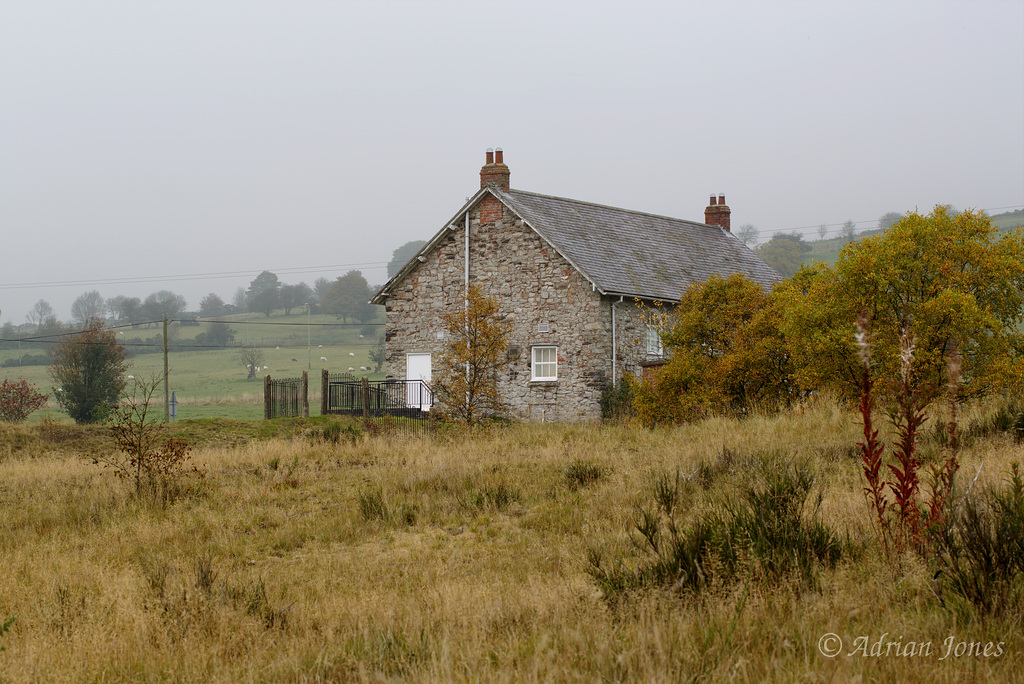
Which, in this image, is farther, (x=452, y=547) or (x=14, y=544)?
(x=14, y=544)

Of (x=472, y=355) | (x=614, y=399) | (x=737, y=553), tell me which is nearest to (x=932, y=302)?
(x=737, y=553)

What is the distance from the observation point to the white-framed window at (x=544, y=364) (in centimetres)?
2625

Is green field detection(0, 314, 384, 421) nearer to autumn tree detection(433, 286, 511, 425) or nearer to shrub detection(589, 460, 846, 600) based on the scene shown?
autumn tree detection(433, 286, 511, 425)

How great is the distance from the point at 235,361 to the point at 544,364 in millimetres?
66216

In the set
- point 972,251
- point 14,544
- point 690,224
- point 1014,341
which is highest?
point 690,224

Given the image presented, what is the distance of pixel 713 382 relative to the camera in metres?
17.0

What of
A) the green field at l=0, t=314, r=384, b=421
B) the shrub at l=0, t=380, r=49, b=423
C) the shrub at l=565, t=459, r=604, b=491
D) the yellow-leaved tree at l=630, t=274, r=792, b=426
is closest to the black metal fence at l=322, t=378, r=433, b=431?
the yellow-leaved tree at l=630, t=274, r=792, b=426

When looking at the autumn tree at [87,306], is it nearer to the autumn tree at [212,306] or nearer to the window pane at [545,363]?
the autumn tree at [212,306]

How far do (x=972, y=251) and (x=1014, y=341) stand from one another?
1638 millimetres

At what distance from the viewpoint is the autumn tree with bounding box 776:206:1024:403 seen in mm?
13040

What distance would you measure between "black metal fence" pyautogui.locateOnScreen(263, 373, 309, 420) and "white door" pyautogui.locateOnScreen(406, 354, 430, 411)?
3.47m

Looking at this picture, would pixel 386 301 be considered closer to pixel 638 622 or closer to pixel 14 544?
pixel 14 544

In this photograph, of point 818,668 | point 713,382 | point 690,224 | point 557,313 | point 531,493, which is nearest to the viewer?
point 818,668

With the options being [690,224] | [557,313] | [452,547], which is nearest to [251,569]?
[452,547]
